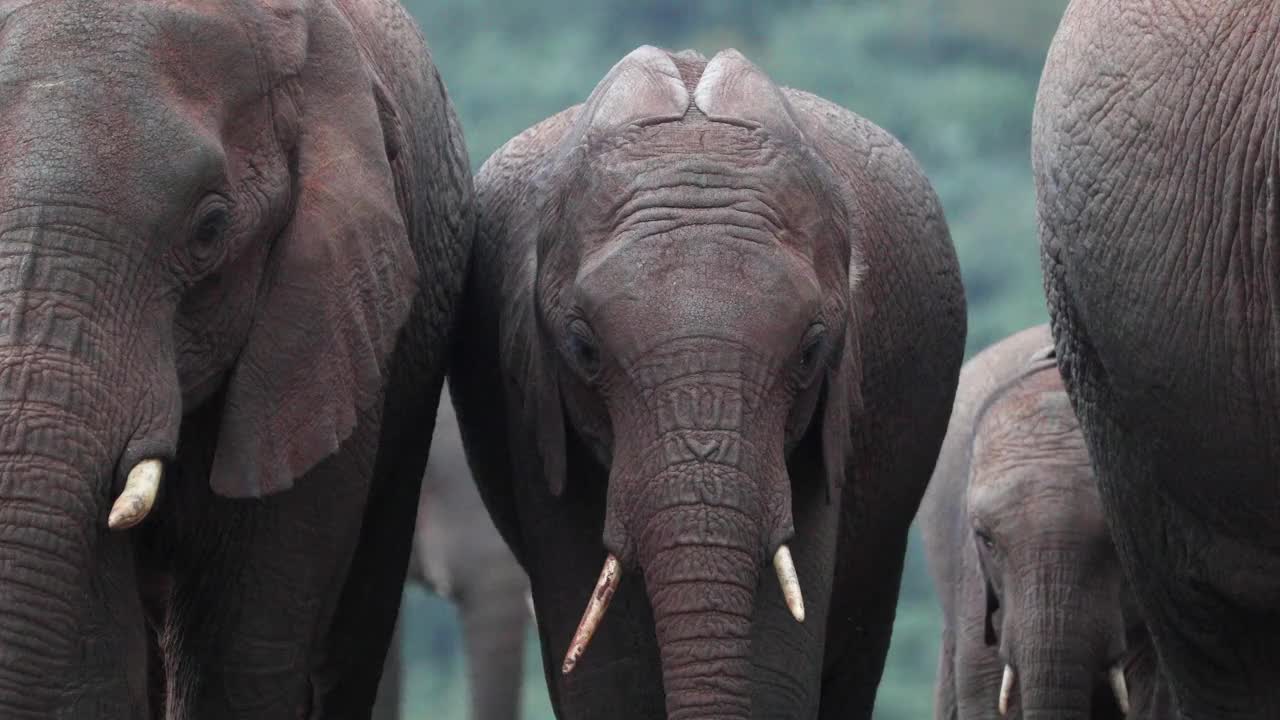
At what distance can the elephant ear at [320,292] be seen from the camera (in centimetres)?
Result: 520

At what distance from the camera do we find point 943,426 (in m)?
6.95

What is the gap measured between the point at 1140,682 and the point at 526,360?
3055mm

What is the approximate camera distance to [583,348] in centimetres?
541

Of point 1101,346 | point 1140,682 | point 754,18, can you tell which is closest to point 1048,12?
point 754,18

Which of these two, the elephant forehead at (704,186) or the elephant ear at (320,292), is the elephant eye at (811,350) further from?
the elephant ear at (320,292)

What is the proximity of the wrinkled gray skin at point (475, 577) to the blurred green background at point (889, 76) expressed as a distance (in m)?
4.23

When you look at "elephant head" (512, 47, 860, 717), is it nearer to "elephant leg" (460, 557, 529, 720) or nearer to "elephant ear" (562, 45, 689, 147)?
"elephant ear" (562, 45, 689, 147)

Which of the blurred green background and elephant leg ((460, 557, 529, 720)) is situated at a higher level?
the blurred green background

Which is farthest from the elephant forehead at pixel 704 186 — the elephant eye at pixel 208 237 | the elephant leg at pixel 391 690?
the elephant leg at pixel 391 690

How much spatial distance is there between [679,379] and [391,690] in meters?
5.20

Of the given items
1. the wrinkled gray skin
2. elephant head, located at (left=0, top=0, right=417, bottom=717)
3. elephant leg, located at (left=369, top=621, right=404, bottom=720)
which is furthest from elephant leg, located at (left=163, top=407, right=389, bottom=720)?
the wrinkled gray skin

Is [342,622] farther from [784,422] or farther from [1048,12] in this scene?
[1048,12]

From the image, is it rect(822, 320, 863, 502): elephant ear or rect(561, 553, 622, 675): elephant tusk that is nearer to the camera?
rect(561, 553, 622, 675): elephant tusk

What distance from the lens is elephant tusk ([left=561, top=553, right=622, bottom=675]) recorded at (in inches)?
204
